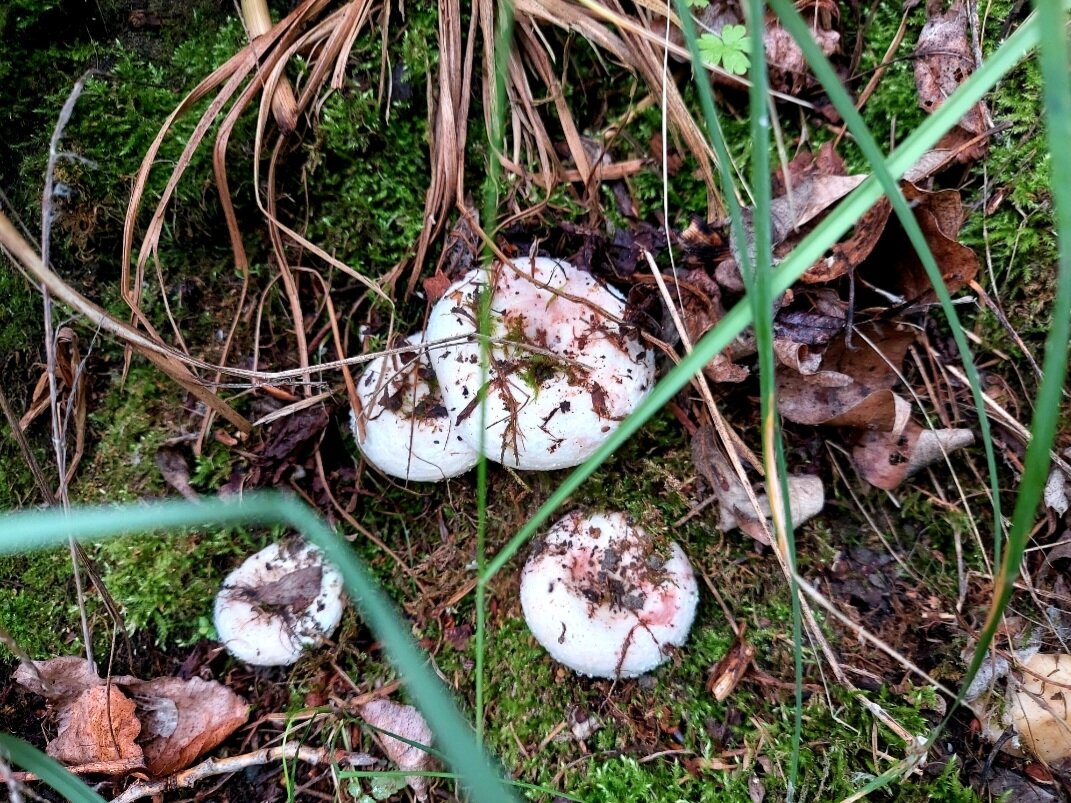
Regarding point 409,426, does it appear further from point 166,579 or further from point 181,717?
point 181,717

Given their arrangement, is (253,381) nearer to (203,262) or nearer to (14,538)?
(203,262)

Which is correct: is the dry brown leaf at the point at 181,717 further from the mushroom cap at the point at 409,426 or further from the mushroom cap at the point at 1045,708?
the mushroom cap at the point at 1045,708

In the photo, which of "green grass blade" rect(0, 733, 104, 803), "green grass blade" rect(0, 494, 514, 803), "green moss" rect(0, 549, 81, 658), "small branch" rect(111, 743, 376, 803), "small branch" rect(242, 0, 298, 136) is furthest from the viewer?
"green moss" rect(0, 549, 81, 658)

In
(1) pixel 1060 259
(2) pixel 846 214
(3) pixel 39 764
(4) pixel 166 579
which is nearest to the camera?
(1) pixel 1060 259

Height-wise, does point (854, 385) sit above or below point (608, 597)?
above

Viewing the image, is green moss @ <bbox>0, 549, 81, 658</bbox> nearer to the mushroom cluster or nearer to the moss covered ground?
the moss covered ground

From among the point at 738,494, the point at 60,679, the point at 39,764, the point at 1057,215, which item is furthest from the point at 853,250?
the point at 60,679

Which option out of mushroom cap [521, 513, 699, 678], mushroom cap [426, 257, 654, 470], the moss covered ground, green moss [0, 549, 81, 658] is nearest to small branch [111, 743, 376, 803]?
the moss covered ground
